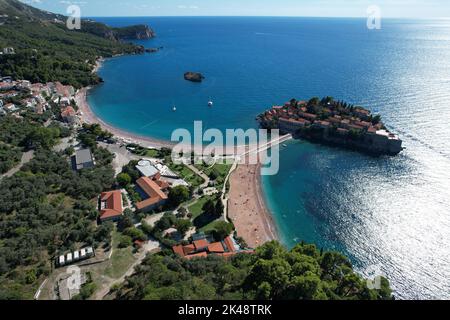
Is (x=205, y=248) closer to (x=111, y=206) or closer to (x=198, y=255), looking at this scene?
(x=198, y=255)

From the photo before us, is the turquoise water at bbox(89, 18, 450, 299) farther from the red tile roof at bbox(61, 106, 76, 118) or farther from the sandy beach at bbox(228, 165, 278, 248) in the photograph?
the red tile roof at bbox(61, 106, 76, 118)

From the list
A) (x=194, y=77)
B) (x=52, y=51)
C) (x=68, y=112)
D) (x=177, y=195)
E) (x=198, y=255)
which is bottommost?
(x=198, y=255)

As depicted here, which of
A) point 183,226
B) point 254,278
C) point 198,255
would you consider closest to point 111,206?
point 183,226

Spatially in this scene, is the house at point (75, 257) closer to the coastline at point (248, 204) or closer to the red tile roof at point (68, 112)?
the coastline at point (248, 204)

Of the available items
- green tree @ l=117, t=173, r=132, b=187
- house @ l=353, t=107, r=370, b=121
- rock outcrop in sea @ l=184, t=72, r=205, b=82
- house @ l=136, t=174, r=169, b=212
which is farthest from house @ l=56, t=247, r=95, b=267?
rock outcrop in sea @ l=184, t=72, r=205, b=82

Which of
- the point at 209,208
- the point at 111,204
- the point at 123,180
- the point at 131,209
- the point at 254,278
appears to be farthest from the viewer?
the point at 123,180

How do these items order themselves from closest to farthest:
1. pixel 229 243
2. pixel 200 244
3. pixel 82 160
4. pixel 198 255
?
pixel 198 255 → pixel 200 244 → pixel 229 243 → pixel 82 160

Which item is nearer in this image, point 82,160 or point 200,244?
point 200,244
